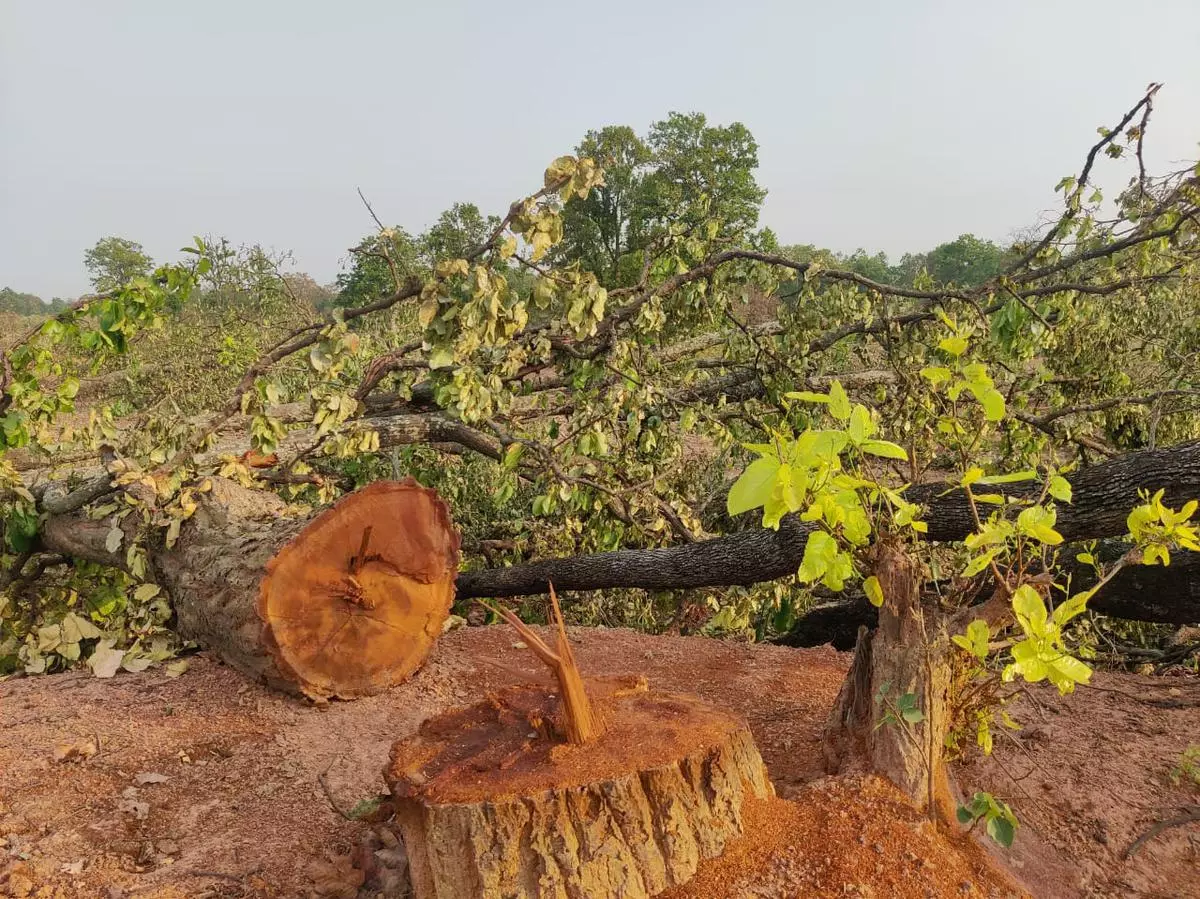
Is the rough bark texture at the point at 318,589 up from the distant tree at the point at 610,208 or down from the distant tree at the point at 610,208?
down

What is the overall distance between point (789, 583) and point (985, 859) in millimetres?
2432

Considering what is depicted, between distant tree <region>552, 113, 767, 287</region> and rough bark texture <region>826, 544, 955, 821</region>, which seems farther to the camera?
distant tree <region>552, 113, 767, 287</region>

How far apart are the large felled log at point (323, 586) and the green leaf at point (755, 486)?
7.61ft

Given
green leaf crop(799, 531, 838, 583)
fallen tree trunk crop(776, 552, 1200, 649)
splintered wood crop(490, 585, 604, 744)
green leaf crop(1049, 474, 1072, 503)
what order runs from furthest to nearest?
fallen tree trunk crop(776, 552, 1200, 649)
splintered wood crop(490, 585, 604, 744)
green leaf crop(1049, 474, 1072, 503)
green leaf crop(799, 531, 838, 583)

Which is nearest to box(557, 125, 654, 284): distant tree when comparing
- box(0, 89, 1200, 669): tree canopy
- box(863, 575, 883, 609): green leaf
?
box(0, 89, 1200, 669): tree canopy

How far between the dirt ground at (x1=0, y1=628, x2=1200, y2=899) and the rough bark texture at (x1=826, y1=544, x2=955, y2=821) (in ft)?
0.39

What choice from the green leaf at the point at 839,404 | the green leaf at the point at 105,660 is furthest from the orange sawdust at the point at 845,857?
the green leaf at the point at 105,660

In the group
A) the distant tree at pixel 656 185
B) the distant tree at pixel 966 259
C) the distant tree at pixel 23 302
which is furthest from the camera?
the distant tree at pixel 23 302

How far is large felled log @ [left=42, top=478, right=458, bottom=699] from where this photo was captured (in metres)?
3.06

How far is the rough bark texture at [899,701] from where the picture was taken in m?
1.93

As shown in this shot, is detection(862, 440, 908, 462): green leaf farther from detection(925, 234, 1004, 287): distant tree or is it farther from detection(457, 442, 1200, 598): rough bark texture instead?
detection(925, 234, 1004, 287): distant tree

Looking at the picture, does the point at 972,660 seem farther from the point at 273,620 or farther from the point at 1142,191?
the point at 1142,191

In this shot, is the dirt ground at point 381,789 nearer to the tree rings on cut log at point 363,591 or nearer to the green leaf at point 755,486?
the tree rings on cut log at point 363,591

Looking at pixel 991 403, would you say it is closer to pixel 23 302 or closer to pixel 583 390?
pixel 583 390
